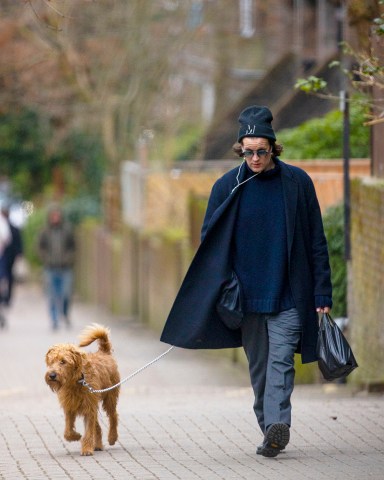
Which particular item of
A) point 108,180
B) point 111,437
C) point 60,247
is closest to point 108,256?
point 108,180

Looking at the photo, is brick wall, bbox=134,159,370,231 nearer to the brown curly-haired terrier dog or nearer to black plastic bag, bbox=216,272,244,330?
the brown curly-haired terrier dog

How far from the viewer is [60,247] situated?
21.2 m

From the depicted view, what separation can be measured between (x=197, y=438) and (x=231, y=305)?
135 centimetres

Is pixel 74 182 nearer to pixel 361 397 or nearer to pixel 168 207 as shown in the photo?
pixel 168 207

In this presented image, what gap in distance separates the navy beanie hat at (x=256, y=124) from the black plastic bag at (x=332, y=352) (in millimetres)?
1062

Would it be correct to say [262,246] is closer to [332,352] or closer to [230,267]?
[230,267]

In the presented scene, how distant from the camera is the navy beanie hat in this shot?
23.9 ft

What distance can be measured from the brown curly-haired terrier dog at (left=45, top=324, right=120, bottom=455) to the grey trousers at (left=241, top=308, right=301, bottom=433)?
94 cm

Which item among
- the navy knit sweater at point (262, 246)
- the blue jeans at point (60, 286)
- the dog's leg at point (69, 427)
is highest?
the navy knit sweater at point (262, 246)

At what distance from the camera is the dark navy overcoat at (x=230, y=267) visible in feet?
24.2

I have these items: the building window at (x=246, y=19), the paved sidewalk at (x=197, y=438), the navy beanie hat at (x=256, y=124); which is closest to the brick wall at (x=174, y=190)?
the paved sidewalk at (x=197, y=438)

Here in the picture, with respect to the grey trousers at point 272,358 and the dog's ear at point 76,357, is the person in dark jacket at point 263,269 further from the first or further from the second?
the dog's ear at point 76,357

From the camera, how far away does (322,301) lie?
24.1 feet

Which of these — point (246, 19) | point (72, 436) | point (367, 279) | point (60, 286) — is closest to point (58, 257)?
point (60, 286)
